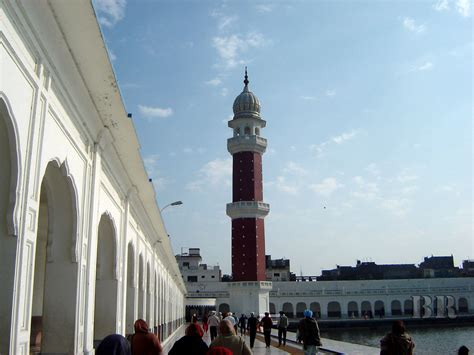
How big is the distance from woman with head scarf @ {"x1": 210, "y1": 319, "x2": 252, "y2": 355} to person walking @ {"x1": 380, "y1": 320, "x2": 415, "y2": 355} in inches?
75.5

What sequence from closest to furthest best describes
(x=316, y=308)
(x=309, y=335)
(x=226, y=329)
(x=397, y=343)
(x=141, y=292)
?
(x=226, y=329), (x=397, y=343), (x=309, y=335), (x=141, y=292), (x=316, y=308)

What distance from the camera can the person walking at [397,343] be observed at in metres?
6.54

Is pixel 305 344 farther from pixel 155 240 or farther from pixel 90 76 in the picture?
pixel 155 240

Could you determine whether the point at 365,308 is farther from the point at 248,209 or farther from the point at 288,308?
the point at 248,209

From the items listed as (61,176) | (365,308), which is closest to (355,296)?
(365,308)

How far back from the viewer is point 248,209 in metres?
51.1

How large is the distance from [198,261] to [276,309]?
19094 millimetres

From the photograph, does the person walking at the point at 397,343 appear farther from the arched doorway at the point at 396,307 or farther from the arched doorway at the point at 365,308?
the arched doorway at the point at 396,307

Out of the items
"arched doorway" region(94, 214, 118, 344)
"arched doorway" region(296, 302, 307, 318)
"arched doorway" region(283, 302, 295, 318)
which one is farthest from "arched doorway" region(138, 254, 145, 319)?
"arched doorway" region(296, 302, 307, 318)

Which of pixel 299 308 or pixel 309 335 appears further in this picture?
pixel 299 308

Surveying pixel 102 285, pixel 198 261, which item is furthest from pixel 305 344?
pixel 198 261

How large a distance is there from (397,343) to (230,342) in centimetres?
222

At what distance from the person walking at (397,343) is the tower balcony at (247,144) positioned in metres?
46.5

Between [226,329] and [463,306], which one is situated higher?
[226,329]
